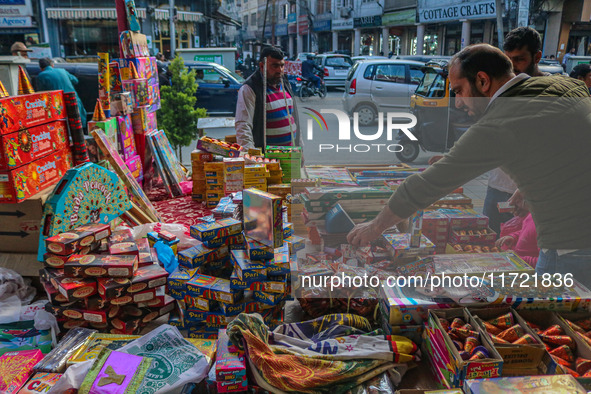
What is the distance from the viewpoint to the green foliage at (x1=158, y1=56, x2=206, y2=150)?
632cm

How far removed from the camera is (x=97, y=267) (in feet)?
8.47

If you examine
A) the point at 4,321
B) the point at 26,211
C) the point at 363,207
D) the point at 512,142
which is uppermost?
the point at 512,142

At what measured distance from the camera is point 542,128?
1.74 m

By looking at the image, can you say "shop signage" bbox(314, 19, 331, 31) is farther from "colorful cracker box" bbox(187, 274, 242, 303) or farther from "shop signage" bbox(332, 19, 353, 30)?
"colorful cracker box" bbox(187, 274, 242, 303)

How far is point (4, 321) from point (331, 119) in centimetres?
230

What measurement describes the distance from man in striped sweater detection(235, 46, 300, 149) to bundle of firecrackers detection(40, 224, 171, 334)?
191 centimetres

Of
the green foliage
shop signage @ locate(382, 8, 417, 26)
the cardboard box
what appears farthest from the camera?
shop signage @ locate(382, 8, 417, 26)

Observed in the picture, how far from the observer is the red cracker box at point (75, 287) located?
254cm

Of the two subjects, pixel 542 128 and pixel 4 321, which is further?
pixel 4 321

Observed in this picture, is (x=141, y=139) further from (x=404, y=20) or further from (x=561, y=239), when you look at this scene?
(x=404, y=20)

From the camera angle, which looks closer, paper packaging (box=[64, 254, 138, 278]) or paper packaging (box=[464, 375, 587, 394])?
paper packaging (box=[464, 375, 587, 394])

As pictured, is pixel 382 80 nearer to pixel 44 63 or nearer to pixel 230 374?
pixel 44 63

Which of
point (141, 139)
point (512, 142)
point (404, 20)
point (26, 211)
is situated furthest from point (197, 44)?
point (512, 142)

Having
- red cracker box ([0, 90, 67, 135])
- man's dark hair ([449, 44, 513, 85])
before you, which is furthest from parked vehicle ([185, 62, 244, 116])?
man's dark hair ([449, 44, 513, 85])
